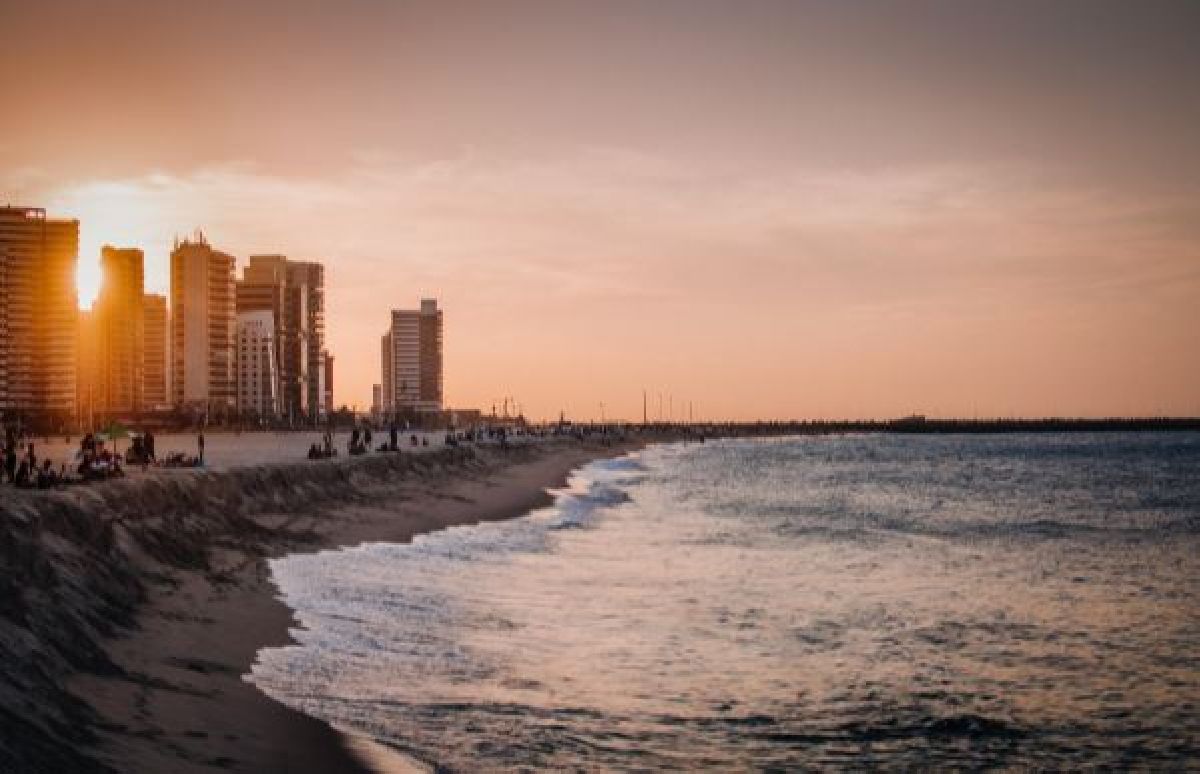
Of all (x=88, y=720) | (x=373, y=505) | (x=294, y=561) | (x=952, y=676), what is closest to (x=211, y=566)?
(x=294, y=561)

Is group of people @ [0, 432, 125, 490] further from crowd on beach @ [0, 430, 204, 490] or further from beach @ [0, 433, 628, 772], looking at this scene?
beach @ [0, 433, 628, 772]

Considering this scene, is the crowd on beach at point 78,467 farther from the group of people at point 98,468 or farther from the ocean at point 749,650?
the ocean at point 749,650

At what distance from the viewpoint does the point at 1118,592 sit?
32.0m

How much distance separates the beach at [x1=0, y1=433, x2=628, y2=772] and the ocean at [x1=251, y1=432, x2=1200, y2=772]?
0.96 metres

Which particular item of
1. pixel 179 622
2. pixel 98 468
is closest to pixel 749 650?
pixel 179 622

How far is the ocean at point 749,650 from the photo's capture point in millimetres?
15766

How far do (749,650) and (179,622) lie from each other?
11.2 m

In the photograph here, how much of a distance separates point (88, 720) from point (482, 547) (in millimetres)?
27234

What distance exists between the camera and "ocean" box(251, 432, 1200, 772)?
1577cm

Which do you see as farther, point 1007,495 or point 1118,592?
point 1007,495

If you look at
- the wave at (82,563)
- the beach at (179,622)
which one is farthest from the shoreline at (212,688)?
the wave at (82,563)

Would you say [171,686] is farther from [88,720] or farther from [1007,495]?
[1007,495]

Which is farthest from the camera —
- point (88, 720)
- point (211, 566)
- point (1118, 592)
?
point (1118, 592)

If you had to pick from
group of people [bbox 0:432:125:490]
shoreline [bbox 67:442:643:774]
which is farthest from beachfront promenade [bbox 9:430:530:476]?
shoreline [bbox 67:442:643:774]
